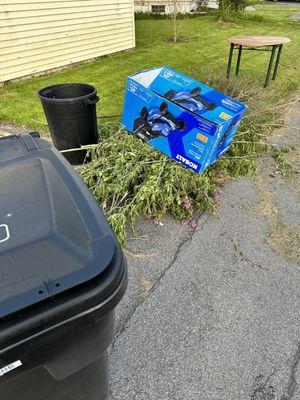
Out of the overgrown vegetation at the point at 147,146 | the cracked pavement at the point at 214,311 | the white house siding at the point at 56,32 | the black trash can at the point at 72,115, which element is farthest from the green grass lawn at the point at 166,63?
the cracked pavement at the point at 214,311

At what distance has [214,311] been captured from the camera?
6.81 ft

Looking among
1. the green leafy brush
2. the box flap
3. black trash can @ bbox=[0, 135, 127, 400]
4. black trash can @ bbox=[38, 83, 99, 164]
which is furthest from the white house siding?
black trash can @ bbox=[0, 135, 127, 400]

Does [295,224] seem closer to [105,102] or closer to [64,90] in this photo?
[64,90]

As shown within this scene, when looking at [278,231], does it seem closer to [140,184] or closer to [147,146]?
[140,184]

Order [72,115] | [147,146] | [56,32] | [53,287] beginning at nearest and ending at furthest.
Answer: [53,287] → [147,146] → [72,115] → [56,32]

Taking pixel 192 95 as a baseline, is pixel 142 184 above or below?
below

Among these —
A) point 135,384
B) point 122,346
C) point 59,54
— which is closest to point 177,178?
point 122,346

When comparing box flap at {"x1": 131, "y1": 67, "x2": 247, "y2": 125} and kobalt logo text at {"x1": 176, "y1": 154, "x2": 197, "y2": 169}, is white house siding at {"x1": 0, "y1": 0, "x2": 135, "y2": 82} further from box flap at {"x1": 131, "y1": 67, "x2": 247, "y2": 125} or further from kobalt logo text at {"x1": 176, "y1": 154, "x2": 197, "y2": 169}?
kobalt logo text at {"x1": 176, "y1": 154, "x2": 197, "y2": 169}

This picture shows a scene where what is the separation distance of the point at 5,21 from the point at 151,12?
1173 centimetres

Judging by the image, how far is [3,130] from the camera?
4457 mm

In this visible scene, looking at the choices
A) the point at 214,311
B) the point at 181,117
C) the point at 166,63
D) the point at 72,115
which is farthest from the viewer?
the point at 166,63

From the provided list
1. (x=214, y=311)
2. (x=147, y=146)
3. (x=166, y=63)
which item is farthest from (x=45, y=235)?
(x=166, y=63)

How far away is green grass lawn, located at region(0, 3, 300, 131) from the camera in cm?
513

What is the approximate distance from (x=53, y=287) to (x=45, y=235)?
0.19m
